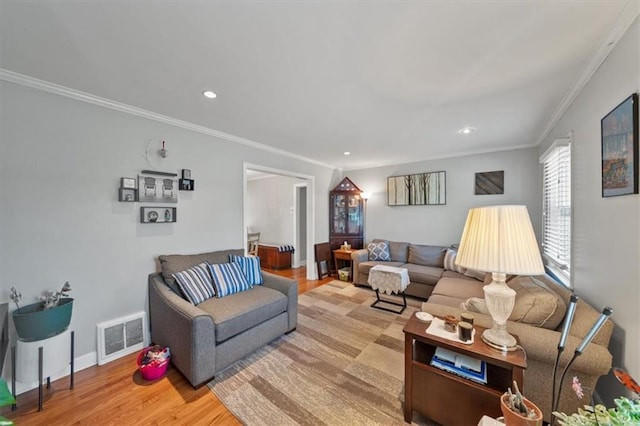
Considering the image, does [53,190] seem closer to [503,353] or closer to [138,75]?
[138,75]

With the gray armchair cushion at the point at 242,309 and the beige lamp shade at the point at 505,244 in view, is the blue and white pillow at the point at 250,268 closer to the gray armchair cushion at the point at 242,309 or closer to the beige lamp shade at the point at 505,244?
the gray armchair cushion at the point at 242,309

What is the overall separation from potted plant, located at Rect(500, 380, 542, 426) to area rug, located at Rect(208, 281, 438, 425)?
0.80m

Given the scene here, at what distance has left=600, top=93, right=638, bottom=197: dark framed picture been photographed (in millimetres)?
1265

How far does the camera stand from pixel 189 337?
184 cm

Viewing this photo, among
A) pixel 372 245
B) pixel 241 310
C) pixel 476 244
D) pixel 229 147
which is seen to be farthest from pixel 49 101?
pixel 372 245

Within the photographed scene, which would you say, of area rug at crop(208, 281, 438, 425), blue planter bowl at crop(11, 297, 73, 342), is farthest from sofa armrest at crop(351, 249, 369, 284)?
blue planter bowl at crop(11, 297, 73, 342)

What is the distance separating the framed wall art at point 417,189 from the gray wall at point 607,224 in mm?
2218

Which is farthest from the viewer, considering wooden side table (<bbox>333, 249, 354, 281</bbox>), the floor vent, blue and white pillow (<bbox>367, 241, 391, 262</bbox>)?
wooden side table (<bbox>333, 249, 354, 281</bbox>)

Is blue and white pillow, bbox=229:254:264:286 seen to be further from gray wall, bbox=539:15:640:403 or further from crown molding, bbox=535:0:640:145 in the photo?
crown molding, bbox=535:0:640:145

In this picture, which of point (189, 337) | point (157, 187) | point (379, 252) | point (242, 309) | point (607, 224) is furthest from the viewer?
point (379, 252)

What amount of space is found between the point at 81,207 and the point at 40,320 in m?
0.91

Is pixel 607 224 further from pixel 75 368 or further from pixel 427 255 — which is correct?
pixel 75 368

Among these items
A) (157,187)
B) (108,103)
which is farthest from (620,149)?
(108,103)

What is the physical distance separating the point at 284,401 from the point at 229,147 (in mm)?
2838
